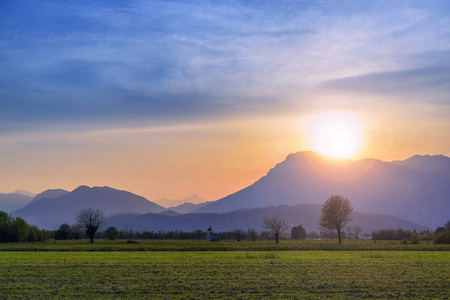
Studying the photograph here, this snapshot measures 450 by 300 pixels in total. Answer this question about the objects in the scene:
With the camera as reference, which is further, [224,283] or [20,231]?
[20,231]

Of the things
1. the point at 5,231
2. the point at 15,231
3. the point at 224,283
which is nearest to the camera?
the point at 224,283

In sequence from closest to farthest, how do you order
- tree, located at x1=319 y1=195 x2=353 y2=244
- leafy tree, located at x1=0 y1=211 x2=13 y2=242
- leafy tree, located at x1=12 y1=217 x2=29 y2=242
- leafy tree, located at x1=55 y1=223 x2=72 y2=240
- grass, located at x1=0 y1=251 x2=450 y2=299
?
grass, located at x1=0 y1=251 x2=450 y2=299 < leafy tree, located at x1=0 y1=211 x2=13 y2=242 < leafy tree, located at x1=12 y1=217 x2=29 y2=242 < tree, located at x1=319 y1=195 x2=353 y2=244 < leafy tree, located at x1=55 y1=223 x2=72 y2=240

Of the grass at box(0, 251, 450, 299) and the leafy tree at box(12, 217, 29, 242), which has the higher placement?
the leafy tree at box(12, 217, 29, 242)

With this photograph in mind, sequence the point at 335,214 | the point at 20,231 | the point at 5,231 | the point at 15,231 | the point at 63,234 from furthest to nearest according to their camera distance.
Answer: the point at 63,234 < the point at 335,214 < the point at 20,231 < the point at 15,231 < the point at 5,231

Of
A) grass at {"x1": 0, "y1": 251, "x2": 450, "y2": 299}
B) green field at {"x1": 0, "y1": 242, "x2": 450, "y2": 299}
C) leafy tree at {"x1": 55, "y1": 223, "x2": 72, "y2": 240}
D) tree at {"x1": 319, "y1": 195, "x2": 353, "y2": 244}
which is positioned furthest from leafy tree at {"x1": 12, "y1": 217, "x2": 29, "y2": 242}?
green field at {"x1": 0, "y1": 242, "x2": 450, "y2": 299}

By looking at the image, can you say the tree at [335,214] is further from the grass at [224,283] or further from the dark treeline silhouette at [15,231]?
the grass at [224,283]

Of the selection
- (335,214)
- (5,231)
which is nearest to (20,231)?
(5,231)

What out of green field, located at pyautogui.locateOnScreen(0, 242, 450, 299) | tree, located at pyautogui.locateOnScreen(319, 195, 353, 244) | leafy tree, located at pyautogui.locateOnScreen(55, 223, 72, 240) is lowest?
green field, located at pyautogui.locateOnScreen(0, 242, 450, 299)

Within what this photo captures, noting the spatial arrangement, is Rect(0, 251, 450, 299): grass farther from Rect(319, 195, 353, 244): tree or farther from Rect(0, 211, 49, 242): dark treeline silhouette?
Rect(319, 195, 353, 244): tree

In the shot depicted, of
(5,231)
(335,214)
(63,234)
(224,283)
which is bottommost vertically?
(224,283)

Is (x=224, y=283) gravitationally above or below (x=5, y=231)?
below

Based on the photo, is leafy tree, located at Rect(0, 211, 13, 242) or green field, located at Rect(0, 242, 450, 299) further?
leafy tree, located at Rect(0, 211, 13, 242)

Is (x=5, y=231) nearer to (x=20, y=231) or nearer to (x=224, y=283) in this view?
(x=20, y=231)

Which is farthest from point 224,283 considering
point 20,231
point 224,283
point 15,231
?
point 15,231
